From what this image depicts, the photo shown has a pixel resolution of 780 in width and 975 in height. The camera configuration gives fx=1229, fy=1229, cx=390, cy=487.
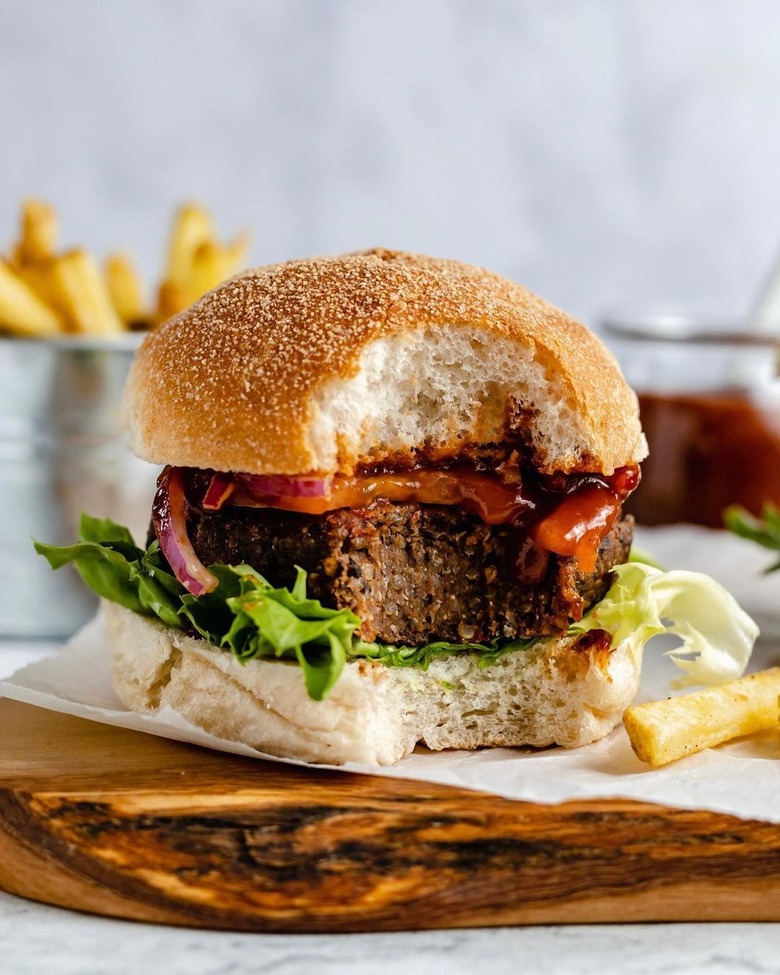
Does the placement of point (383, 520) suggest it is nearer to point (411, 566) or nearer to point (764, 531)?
point (411, 566)

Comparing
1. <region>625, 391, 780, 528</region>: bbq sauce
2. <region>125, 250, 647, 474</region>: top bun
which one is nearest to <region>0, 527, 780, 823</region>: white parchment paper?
<region>125, 250, 647, 474</region>: top bun

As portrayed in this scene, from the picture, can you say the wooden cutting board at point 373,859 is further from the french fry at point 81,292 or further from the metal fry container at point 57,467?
the french fry at point 81,292

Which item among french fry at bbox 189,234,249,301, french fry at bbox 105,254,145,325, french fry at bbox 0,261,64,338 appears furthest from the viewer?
french fry at bbox 105,254,145,325

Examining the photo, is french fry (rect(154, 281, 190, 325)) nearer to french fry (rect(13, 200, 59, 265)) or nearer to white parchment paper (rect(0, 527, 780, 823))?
french fry (rect(13, 200, 59, 265))

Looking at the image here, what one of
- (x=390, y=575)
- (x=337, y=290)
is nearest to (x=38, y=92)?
(x=337, y=290)

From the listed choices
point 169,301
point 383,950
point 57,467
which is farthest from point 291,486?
point 57,467

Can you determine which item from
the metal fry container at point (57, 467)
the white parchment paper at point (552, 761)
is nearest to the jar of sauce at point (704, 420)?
the white parchment paper at point (552, 761)

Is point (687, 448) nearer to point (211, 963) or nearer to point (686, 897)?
point (686, 897)
